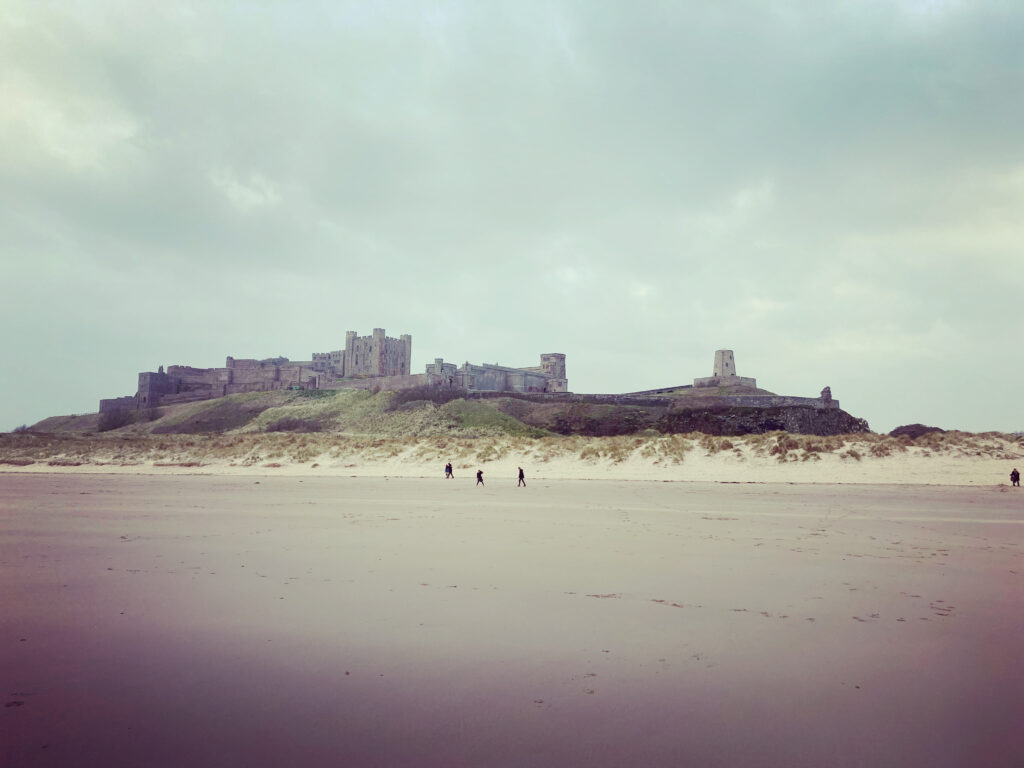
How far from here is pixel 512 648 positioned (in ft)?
12.4

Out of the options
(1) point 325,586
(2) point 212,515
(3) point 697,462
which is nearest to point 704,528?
(1) point 325,586

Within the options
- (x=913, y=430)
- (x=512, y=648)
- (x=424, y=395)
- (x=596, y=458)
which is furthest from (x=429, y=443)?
(x=913, y=430)

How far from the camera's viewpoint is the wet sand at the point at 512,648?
2578 millimetres

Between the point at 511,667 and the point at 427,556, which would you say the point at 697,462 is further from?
the point at 511,667

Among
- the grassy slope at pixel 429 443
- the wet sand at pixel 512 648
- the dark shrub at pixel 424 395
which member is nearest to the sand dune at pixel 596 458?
the grassy slope at pixel 429 443

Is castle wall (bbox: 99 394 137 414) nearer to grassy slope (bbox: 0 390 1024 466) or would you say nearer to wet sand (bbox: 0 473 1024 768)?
grassy slope (bbox: 0 390 1024 466)

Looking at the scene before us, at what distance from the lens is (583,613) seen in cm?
451

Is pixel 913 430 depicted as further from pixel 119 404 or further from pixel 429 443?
pixel 119 404

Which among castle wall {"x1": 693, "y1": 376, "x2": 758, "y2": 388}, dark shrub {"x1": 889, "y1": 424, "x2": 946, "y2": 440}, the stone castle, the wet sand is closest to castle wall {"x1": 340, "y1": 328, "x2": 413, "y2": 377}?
the stone castle

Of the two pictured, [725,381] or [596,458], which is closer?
[596,458]

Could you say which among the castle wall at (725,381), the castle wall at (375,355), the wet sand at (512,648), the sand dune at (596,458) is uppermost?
the castle wall at (375,355)

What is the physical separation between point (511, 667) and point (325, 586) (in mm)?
2571

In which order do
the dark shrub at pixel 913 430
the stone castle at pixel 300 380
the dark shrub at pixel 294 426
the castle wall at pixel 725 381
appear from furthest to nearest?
1. the stone castle at pixel 300 380
2. the castle wall at pixel 725 381
3. the dark shrub at pixel 294 426
4. the dark shrub at pixel 913 430

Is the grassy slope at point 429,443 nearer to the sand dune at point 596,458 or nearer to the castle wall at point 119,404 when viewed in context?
the sand dune at point 596,458
